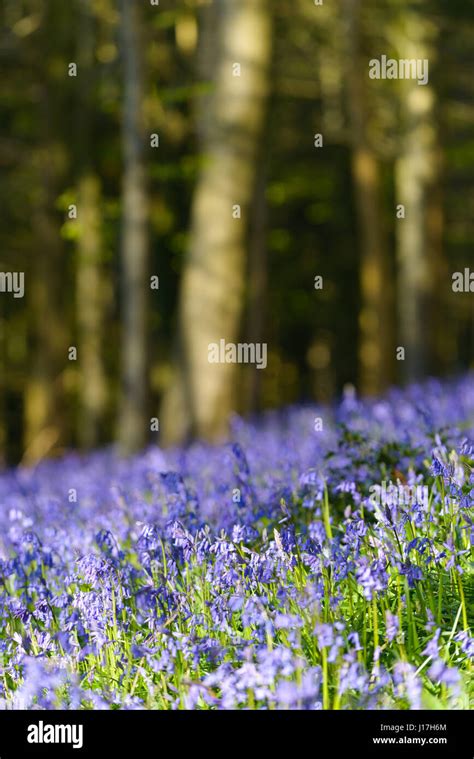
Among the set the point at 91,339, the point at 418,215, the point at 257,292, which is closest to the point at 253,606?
the point at 418,215

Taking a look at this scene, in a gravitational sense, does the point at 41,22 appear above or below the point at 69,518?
above

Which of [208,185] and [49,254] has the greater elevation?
[49,254]

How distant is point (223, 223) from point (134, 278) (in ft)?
7.91

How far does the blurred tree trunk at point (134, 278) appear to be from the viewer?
43.6ft

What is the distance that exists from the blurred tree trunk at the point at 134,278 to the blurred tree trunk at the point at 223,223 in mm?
1810

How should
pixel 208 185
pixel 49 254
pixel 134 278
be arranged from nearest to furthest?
pixel 208 185 → pixel 134 278 → pixel 49 254

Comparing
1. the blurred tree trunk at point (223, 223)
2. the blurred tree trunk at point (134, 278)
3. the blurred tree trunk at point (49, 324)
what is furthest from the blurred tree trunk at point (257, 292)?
the blurred tree trunk at point (223, 223)

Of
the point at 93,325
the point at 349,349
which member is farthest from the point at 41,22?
the point at 349,349

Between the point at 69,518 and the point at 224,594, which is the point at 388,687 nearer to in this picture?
the point at 224,594

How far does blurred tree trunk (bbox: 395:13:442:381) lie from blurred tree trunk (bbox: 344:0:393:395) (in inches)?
42.0

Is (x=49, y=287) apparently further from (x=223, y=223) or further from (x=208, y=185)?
(x=223, y=223)

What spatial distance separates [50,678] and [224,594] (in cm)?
74

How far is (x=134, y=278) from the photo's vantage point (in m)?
13.4

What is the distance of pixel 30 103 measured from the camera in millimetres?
22672
